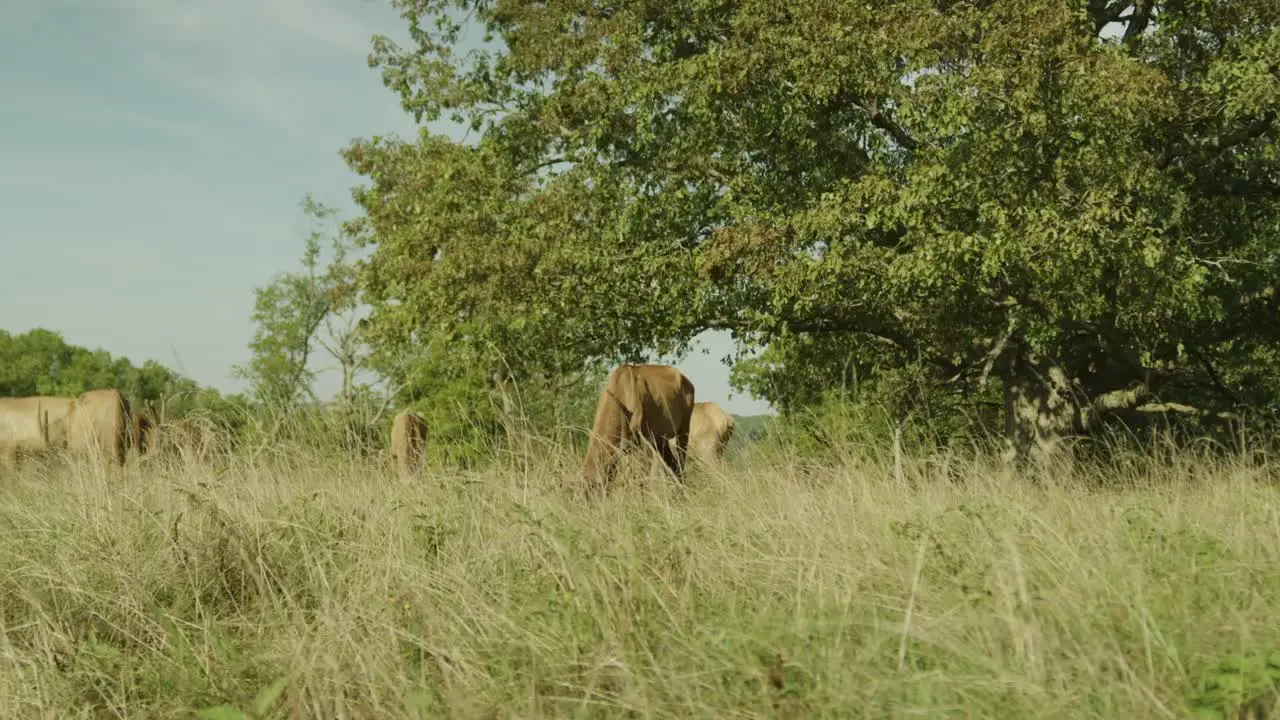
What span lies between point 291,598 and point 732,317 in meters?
10.9

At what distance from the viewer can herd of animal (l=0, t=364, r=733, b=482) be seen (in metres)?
9.40

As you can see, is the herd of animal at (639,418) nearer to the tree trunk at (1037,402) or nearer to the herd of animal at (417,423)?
the herd of animal at (417,423)

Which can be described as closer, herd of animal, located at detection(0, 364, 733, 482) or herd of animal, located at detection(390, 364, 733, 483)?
herd of animal, located at detection(390, 364, 733, 483)

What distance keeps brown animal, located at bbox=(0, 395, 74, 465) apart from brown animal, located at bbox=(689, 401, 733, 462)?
24.5 ft

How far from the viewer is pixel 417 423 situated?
14.0 metres

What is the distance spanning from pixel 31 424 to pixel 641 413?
874cm

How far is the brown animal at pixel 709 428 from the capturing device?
13.5 m

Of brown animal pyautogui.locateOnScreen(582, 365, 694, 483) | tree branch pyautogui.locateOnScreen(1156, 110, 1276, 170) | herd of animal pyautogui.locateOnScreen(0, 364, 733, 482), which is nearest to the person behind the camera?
brown animal pyautogui.locateOnScreen(582, 365, 694, 483)

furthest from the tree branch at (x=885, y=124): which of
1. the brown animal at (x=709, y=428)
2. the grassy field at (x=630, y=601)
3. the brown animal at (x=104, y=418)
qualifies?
the brown animal at (x=104, y=418)

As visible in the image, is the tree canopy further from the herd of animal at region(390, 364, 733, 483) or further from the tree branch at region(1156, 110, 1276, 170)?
the herd of animal at region(390, 364, 733, 483)

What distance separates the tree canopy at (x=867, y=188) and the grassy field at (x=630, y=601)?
632cm

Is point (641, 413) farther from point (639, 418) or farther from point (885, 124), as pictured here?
point (885, 124)

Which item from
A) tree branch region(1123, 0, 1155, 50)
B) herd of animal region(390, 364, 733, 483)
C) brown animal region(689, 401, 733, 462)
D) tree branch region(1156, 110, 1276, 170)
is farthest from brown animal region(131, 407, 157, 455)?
tree branch region(1123, 0, 1155, 50)

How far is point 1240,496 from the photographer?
6.81m
